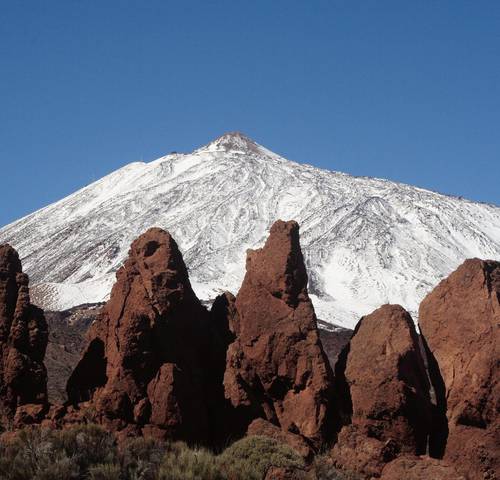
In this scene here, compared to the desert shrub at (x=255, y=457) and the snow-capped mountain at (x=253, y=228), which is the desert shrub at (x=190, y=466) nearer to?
the desert shrub at (x=255, y=457)

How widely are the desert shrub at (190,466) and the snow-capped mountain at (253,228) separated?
47719 millimetres

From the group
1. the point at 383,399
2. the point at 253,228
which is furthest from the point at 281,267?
the point at 253,228

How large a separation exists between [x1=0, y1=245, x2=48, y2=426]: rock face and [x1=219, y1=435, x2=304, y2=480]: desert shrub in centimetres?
326

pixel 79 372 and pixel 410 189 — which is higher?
pixel 410 189

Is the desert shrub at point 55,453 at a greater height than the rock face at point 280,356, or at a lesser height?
lesser

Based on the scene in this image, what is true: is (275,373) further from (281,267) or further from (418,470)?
(418,470)

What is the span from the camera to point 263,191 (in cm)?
11531

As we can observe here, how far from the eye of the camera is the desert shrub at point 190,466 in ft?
43.1

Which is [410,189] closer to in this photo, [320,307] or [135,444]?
[320,307]

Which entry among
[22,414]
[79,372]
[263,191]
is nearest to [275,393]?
[79,372]

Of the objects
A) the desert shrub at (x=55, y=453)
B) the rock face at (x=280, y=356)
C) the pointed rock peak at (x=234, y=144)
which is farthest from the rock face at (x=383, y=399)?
the pointed rock peak at (x=234, y=144)

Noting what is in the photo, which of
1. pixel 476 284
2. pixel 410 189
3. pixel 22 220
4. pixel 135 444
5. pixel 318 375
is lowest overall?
pixel 135 444

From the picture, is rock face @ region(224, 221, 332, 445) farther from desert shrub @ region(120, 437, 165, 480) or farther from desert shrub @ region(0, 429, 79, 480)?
desert shrub @ region(0, 429, 79, 480)

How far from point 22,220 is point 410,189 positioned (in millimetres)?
48440
